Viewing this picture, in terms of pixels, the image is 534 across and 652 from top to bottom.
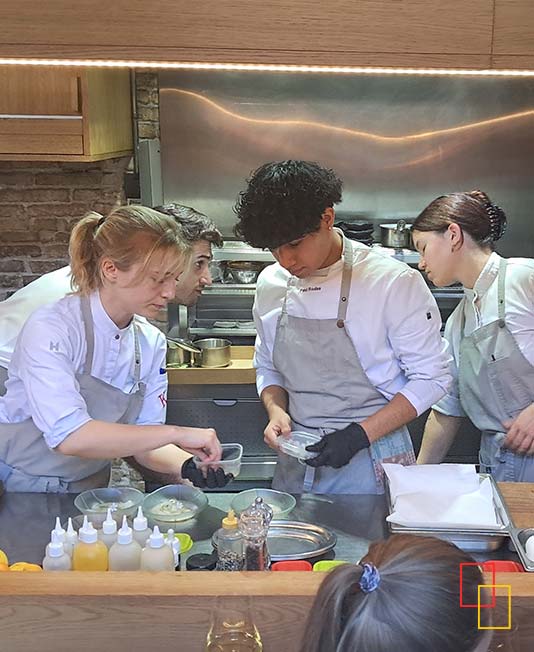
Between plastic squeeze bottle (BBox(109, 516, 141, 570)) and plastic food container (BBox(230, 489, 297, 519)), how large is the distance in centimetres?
36

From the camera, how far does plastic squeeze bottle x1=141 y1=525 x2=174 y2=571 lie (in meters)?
1.65

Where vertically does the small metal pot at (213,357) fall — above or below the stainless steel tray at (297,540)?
below

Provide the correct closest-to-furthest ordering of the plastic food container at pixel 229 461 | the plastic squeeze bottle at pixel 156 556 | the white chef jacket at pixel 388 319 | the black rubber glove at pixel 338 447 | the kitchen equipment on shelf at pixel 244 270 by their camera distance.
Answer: the plastic squeeze bottle at pixel 156 556, the plastic food container at pixel 229 461, the black rubber glove at pixel 338 447, the white chef jacket at pixel 388 319, the kitchen equipment on shelf at pixel 244 270

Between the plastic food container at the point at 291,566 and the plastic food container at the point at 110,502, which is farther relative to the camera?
the plastic food container at the point at 110,502

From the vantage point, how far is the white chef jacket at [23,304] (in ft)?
8.82

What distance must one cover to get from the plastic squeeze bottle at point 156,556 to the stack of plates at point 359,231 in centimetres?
280

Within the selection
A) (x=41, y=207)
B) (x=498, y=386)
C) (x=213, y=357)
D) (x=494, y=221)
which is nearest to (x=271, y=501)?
(x=498, y=386)

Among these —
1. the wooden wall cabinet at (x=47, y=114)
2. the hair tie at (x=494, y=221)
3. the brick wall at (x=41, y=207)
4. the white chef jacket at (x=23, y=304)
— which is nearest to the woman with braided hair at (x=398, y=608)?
the white chef jacket at (x=23, y=304)

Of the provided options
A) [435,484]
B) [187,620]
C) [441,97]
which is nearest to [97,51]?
[187,620]

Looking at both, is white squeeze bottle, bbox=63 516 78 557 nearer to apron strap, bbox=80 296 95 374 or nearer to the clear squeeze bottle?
the clear squeeze bottle

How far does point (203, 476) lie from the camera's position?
2088 mm

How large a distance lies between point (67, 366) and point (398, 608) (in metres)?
1.20

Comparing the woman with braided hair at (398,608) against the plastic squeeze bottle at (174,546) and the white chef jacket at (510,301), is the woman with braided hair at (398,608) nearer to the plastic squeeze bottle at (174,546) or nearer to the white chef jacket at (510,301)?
the plastic squeeze bottle at (174,546)

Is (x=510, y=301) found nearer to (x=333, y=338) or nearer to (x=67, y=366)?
(x=333, y=338)
